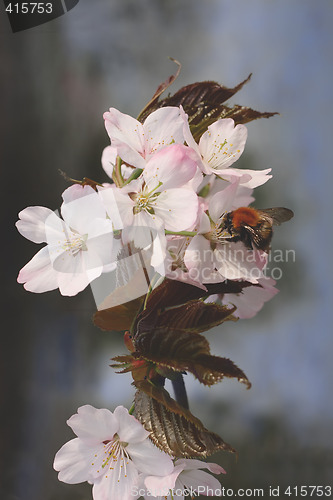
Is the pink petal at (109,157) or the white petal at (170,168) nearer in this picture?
the white petal at (170,168)

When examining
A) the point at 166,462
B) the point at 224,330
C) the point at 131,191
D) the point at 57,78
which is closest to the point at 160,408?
the point at 166,462

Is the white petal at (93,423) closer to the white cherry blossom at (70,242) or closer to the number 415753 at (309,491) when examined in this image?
the white cherry blossom at (70,242)

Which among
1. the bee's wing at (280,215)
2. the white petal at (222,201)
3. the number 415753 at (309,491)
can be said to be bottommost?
the number 415753 at (309,491)

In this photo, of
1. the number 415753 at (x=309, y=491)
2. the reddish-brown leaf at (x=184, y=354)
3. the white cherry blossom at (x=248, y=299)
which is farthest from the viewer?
the number 415753 at (x=309, y=491)

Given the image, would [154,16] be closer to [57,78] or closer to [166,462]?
[57,78]

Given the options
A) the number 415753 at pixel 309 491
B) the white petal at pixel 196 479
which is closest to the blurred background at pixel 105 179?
the number 415753 at pixel 309 491
